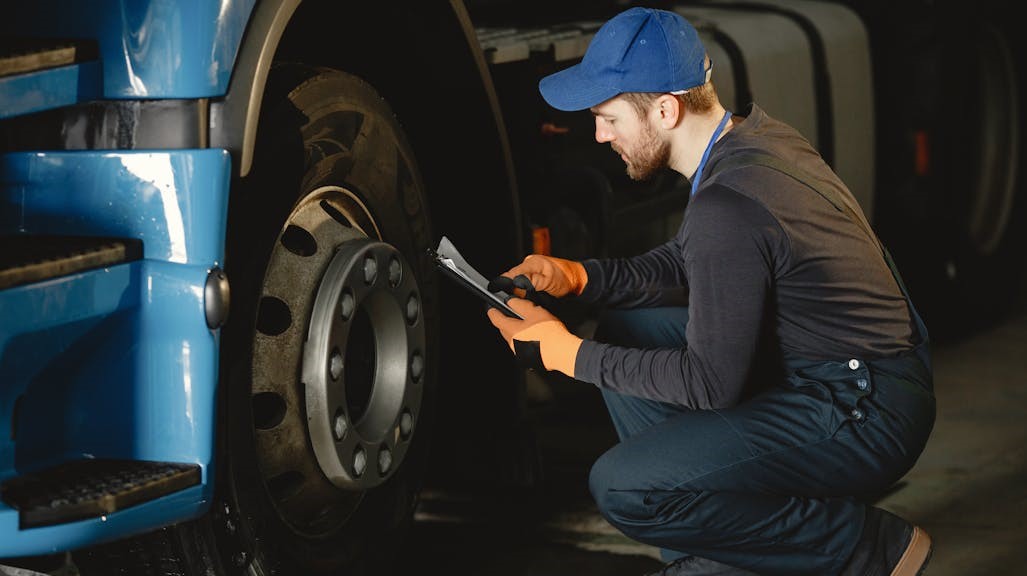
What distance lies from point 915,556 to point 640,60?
1101 mm

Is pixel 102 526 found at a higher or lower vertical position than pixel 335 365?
lower

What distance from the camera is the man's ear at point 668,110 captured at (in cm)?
282

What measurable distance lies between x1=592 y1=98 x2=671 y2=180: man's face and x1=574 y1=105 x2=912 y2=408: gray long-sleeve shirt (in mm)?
112

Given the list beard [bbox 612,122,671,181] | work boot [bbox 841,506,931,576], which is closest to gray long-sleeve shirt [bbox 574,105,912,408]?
beard [bbox 612,122,671,181]

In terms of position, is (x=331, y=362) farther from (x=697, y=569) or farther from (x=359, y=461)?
(x=697, y=569)

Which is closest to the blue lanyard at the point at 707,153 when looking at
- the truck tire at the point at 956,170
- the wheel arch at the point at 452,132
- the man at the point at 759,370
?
the man at the point at 759,370

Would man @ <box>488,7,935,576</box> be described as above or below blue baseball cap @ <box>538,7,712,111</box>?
below

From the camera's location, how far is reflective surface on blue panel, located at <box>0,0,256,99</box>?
7.55 ft

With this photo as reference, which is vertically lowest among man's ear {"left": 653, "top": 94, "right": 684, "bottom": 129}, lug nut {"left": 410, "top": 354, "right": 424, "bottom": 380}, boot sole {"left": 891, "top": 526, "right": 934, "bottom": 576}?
boot sole {"left": 891, "top": 526, "right": 934, "bottom": 576}

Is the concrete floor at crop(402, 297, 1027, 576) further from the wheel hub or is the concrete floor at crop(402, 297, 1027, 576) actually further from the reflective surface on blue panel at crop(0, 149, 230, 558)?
the reflective surface on blue panel at crop(0, 149, 230, 558)

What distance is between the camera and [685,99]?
9.30 ft

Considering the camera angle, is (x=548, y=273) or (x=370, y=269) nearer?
(x=370, y=269)

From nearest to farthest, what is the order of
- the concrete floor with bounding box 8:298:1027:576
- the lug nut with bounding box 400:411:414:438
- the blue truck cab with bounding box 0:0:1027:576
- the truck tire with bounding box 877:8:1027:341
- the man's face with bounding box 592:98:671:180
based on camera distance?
the blue truck cab with bounding box 0:0:1027:576 < the man's face with bounding box 592:98:671:180 < the lug nut with bounding box 400:411:414:438 < the concrete floor with bounding box 8:298:1027:576 < the truck tire with bounding box 877:8:1027:341

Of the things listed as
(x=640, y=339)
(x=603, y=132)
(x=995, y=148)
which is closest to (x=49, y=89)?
(x=603, y=132)
